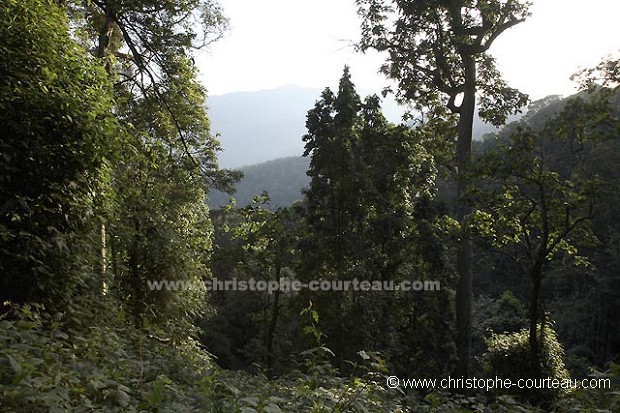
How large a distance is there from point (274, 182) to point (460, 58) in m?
A: 102

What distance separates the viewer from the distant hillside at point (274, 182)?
335ft

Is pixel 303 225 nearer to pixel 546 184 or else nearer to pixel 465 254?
pixel 465 254

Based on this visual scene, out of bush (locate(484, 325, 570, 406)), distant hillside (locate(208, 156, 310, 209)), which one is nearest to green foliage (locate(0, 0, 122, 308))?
bush (locate(484, 325, 570, 406))

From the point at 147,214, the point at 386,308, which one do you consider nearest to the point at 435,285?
the point at 386,308

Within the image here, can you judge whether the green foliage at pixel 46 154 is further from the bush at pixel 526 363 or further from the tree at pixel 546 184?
the bush at pixel 526 363

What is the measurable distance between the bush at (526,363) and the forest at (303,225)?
0.05 metres

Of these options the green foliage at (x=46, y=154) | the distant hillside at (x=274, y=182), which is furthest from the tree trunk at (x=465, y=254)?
the distant hillside at (x=274, y=182)

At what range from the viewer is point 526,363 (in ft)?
36.1

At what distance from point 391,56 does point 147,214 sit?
8.72 meters

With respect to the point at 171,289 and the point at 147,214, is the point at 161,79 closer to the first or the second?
the point at 147,214

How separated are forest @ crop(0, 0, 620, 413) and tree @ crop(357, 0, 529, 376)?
0.07 m

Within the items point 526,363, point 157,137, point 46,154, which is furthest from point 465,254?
point 46,154

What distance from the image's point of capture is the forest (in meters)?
4.42

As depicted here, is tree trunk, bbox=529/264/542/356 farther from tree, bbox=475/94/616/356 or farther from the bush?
the bush
